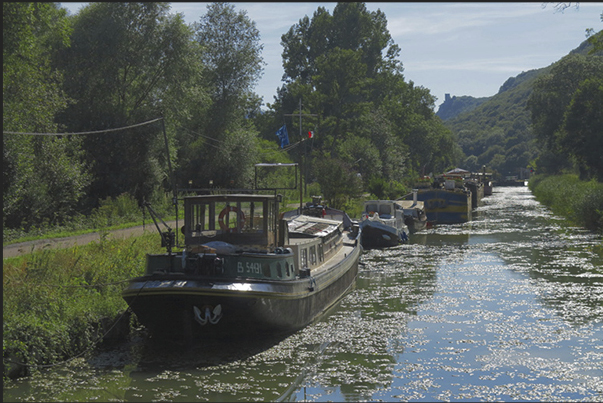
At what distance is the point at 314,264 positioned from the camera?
22.0m

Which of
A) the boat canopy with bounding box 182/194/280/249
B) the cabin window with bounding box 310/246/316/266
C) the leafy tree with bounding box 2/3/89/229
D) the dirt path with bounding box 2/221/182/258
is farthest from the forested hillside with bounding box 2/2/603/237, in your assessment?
the cabin window with bounding box 310/246/316/266

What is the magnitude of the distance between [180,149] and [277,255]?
34.5 m

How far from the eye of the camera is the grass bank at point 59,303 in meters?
13.6

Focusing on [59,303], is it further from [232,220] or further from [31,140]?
[31,140]

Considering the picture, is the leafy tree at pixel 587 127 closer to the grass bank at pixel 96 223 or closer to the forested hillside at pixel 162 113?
the forested hillside at pixel 162 113

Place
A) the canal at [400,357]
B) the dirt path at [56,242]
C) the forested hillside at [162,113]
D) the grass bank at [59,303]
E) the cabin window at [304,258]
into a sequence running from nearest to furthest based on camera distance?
the canal at [400,357], the grass bank at [59,303], the cabin window at [304,258], the dirt path at [56,242], the forested hillside at [162,113]

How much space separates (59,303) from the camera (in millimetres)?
15359

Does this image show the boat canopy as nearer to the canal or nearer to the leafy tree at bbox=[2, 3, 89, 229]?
the canal

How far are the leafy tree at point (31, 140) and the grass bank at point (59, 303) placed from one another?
6.73 metres

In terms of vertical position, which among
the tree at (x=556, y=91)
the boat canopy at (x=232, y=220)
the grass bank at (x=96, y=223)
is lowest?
the grass bank at (x=96, y=223)

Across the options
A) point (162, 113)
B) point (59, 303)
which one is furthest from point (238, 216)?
point (162, 113)

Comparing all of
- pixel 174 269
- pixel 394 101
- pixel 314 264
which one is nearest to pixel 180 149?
pixel 314 264

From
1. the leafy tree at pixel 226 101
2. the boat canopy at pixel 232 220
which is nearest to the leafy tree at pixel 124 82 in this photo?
the leafy tree at pixel 226 101

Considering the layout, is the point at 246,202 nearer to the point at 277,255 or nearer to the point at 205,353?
the point at 277,255
